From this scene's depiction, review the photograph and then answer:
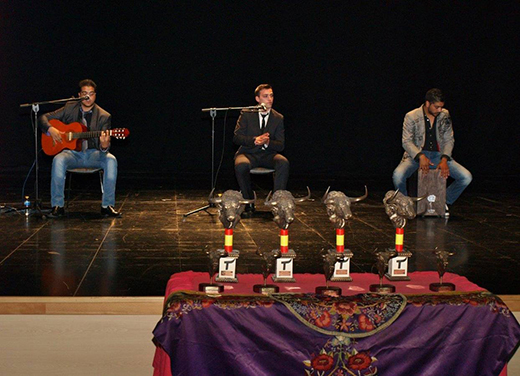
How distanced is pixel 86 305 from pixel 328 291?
4.38 feet

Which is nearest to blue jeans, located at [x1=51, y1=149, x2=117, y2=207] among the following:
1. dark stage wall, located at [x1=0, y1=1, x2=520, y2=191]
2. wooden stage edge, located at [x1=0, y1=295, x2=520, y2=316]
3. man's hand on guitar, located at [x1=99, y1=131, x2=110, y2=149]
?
man's hand on guitar, located at [x1=99, y1=131, x2=110, y2=149]

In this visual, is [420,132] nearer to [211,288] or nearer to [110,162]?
[110,162]

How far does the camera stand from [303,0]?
10.1m

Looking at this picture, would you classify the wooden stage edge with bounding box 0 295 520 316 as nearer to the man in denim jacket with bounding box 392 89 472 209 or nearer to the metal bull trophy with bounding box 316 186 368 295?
the metal bull trophy with bounding box 316 186 368 295

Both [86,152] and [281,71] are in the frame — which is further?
[281,71]

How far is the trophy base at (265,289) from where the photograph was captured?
3.06m

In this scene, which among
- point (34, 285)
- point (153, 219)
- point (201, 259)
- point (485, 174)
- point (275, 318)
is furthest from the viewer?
point (485, 174)

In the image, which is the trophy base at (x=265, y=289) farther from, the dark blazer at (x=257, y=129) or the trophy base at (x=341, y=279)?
the dark blazer at (x=257, y=129)

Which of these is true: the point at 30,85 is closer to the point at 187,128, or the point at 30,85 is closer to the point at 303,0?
the point at 187,128

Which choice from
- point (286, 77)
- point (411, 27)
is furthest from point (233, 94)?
point (411, 27)

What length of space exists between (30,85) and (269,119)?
4.19 meters

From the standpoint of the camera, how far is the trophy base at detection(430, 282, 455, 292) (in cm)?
316

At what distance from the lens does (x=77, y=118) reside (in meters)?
6.82

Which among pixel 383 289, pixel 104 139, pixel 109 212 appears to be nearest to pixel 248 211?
pixel 109 212
